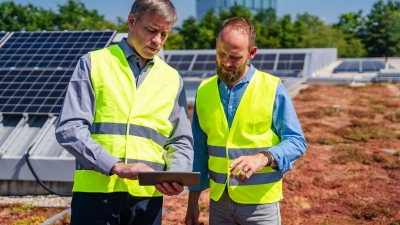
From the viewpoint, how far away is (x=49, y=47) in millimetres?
11852

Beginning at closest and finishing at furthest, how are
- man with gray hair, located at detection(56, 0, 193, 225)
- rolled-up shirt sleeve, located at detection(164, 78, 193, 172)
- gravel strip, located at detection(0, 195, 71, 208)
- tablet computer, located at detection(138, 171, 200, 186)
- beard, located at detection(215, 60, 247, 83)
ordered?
tablet computer, located at detection(138, 171, 200, 186) → man with gray hair, located at detection(56, 0, 193, 225) → rolled-up shirt sleeve, located at detection(164, 78, 193, 172) → beard, located at detection(215, 60, 247, 83) → gravel strip, located at detection(0, 195, 71, 208)

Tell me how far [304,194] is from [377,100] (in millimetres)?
11880

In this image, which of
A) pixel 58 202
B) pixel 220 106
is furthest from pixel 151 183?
pixel 58 202

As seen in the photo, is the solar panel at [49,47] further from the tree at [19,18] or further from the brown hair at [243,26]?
the tree at [19,18]

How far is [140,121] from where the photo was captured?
A: 2.73 meters

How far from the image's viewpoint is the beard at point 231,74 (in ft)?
10.1

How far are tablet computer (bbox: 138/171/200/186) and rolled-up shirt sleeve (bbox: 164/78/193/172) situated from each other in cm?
30

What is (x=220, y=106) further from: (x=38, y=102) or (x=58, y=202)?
(x=38, y=102)

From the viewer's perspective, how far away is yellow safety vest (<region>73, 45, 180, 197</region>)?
2.71m

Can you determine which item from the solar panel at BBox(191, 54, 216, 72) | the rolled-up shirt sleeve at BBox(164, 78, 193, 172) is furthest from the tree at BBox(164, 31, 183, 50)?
the rolled-up shirt sleeve at BBox(164, 78, 193, 172)

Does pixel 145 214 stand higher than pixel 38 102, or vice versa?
pixel 145 214

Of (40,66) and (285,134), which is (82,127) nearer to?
(285,134)

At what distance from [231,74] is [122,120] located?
0.75 meters

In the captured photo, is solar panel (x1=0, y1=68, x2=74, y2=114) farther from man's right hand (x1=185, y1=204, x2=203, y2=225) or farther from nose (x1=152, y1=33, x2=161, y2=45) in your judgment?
nose (x1=152, y1=33, x2=161, y2=45)
